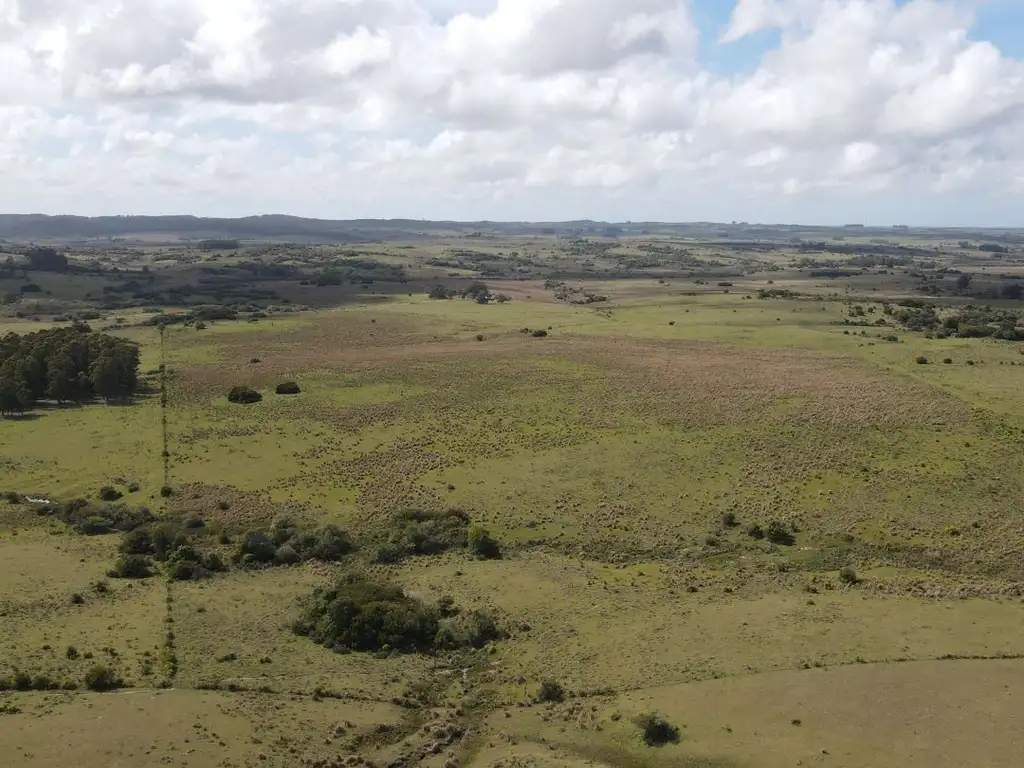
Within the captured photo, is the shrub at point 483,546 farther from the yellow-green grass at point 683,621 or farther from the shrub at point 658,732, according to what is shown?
the shrub at point 658,732

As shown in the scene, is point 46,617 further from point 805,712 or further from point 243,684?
point 805,712

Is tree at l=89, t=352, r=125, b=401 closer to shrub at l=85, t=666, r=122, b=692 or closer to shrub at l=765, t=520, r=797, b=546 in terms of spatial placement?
shrub at l=85, t=666, r=122, b=692

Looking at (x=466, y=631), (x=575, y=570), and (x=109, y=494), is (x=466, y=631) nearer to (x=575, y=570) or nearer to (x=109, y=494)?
(x=575, y=570)

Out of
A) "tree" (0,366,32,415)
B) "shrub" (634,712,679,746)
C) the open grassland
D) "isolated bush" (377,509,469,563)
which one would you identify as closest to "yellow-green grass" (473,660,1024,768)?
the open grassland

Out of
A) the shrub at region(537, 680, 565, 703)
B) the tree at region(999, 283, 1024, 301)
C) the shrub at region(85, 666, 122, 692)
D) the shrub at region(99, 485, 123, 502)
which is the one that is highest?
the tree at region(999, 283, 1024, 301)

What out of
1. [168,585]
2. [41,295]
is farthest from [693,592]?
[41,295]

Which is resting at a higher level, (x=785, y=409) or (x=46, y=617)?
(x=785, y=409)
